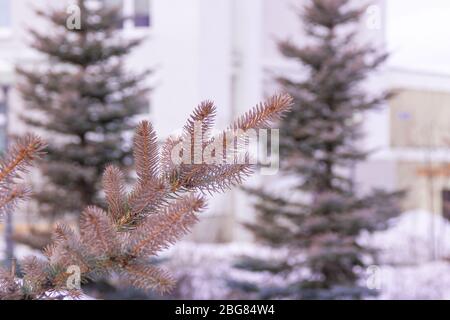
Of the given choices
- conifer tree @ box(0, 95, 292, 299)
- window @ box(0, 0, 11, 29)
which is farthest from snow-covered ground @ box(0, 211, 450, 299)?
conifer tree @ box(0, 95, 292, 299)

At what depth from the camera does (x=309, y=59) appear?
3.78 metres

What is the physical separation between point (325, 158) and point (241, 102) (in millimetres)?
2570

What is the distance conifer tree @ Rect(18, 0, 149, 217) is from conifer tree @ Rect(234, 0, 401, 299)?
3.05 ft

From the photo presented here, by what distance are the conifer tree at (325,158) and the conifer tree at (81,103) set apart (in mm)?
931

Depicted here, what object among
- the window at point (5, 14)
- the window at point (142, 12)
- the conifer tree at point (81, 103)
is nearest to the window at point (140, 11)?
the window at point (142, 12)

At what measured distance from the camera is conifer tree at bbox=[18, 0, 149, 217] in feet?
12.7

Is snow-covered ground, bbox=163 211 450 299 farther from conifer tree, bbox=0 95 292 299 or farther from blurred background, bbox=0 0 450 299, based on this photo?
conifer tree, bbox=0 95 292 299

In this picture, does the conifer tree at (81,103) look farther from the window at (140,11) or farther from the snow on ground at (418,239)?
the snow on ground at (418,239)

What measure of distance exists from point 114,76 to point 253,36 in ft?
8.86

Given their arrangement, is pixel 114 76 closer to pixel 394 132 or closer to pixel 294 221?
pixel 294 221

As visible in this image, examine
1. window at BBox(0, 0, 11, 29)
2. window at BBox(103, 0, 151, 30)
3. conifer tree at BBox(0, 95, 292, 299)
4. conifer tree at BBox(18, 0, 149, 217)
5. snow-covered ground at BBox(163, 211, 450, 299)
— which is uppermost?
window at BBox(0, 0, 11, 29)

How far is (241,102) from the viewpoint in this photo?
6.24 meters

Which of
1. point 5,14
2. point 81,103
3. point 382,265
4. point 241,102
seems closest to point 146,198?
point 81,103

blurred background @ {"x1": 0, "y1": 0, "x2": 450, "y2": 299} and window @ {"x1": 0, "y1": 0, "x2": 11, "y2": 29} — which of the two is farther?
window @ {"x1": 0, "y1": 0, "x2": 11, "y2": 29}
